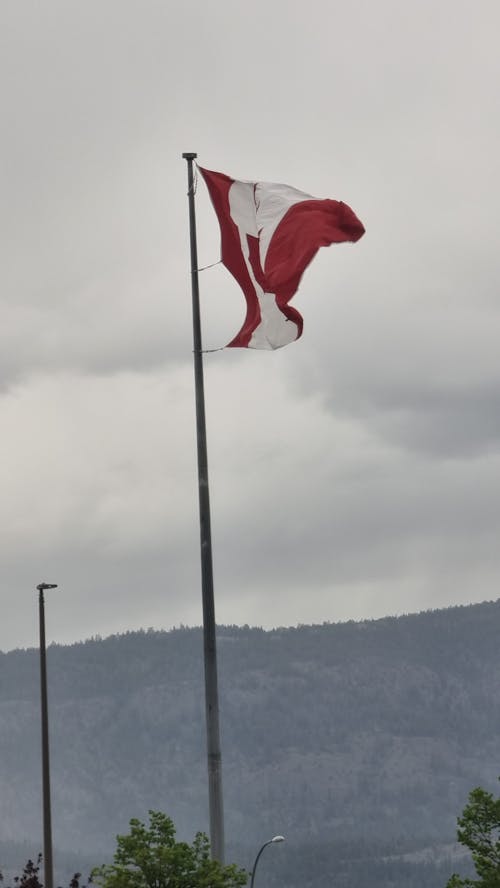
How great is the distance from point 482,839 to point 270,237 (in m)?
50.5

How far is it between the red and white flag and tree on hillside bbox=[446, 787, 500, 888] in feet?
145

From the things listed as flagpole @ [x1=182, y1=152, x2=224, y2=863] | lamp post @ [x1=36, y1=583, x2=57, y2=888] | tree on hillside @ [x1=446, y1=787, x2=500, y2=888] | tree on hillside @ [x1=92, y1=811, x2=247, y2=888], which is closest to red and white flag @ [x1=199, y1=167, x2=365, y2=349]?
flagpole @ [x1=182, y1=152, x2=224, y2=863]

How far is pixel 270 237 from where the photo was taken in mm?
30422

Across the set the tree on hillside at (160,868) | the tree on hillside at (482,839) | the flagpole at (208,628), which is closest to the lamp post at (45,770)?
the tree on hillside at (160,868)

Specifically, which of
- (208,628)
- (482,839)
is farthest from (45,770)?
(482,839)

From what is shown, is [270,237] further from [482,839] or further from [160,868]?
[482,839]

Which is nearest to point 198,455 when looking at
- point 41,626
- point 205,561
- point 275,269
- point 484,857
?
point 205,561

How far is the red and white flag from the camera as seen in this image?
2973 centimetres

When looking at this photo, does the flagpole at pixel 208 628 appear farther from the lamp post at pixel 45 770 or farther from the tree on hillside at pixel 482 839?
the tree on hillside at pixel 482 839

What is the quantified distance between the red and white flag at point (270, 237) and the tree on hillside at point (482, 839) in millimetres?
44172

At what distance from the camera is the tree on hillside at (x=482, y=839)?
7044 cm

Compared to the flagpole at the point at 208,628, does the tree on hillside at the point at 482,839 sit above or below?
below

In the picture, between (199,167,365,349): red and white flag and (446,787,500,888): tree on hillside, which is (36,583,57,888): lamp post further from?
(446,787,500,888): tree on hillside

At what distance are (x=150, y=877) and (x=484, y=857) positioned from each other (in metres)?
40.1
